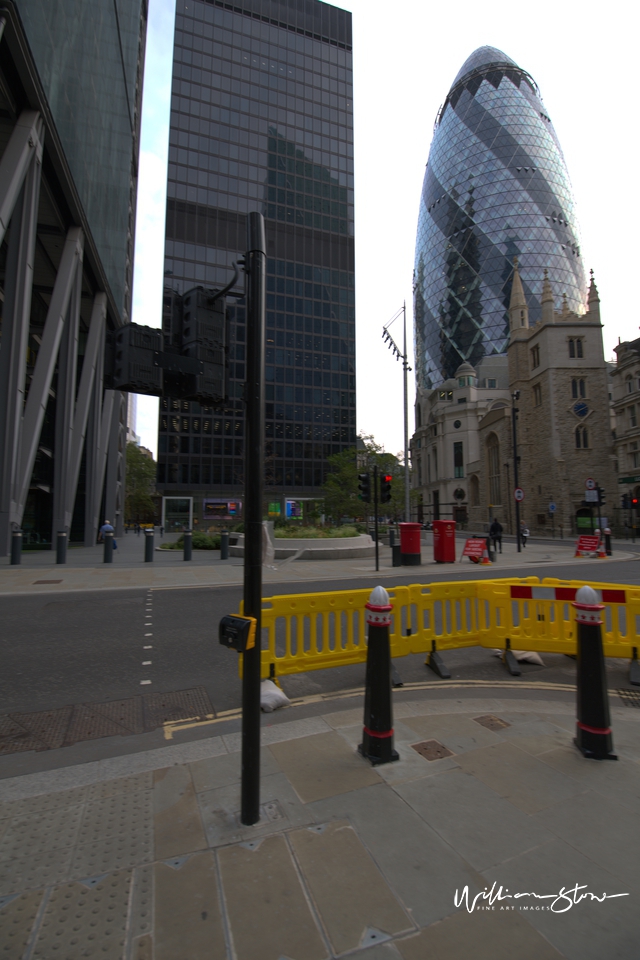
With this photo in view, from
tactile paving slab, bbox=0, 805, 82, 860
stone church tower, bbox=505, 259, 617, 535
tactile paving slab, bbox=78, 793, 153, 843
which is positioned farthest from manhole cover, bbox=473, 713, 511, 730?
stone church tower, bbox=505, 259, 617, 535

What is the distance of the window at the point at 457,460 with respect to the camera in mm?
83062

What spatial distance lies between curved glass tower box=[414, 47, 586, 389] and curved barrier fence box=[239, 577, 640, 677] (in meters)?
104

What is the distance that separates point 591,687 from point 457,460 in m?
83.0

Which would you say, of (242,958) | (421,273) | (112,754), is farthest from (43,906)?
(421,273)

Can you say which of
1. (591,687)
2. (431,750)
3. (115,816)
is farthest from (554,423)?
(115,816)

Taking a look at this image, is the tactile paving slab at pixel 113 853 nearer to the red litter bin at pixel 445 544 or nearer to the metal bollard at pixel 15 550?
the metal bollard at pixel 15 550

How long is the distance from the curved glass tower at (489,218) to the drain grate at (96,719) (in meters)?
107

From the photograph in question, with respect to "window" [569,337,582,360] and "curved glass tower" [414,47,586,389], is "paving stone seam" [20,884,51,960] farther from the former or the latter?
"curved glass tower" [414,47,586,389]

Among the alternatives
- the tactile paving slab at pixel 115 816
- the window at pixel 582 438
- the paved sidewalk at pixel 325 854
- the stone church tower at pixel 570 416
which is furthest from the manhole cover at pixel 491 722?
the window at pixel 582 438

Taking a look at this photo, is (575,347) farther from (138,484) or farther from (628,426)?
(138,484)

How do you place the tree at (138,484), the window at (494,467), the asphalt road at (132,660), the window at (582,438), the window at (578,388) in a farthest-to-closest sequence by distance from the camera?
the tree at (138,484) → the window at (494,467) → the window at (578,388) → the window at (582,438) → the asphalt road at (132,660)

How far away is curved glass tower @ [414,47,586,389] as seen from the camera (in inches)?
3939

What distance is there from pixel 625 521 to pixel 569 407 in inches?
515

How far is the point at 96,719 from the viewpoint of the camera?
4.70m
